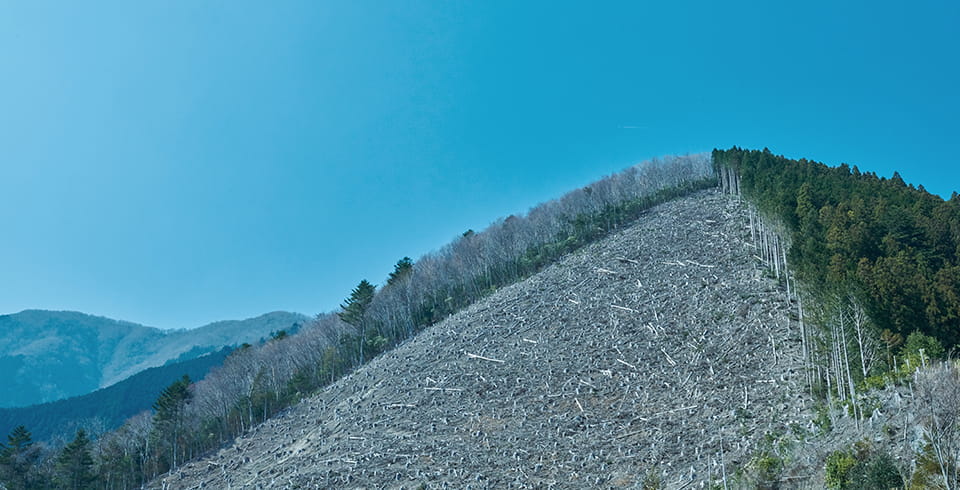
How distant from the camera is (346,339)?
60.2 m

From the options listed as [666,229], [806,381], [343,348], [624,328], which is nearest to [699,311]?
[624,328]

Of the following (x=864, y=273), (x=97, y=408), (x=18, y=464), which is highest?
(x=864, y=273)

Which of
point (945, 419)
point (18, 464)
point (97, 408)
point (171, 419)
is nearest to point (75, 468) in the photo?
point (18, 464)

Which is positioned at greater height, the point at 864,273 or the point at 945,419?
the point at 864,273

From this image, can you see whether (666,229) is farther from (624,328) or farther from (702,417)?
(702,417)

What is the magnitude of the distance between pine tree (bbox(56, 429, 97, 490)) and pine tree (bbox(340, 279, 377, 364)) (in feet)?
74.1

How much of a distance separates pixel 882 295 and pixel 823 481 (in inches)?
447

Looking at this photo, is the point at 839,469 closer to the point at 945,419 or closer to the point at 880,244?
the point at 945,419

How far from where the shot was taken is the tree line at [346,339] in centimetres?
4822

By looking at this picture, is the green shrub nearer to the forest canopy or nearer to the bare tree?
the bare tree

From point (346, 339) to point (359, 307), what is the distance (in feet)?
13.3

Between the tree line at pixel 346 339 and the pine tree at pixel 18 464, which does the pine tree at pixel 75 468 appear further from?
the pine tree at pixel 18 464

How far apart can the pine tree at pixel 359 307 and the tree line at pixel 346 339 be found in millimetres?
97

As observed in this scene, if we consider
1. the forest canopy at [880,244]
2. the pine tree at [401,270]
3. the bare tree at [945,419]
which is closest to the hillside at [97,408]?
the pine tree at [401,270]
